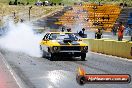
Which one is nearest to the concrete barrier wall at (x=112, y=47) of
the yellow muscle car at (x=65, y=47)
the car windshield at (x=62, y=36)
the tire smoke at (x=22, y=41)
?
the yellow muscle car at (x=65, y=47)

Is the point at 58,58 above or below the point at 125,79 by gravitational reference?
below

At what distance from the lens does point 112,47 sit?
24281 mm

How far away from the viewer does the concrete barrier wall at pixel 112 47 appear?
70.4 ft

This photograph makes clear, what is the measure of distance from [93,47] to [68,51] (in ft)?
31.8

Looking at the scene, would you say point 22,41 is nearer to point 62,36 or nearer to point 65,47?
point 62,36

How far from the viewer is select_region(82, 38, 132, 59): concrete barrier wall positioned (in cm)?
2146

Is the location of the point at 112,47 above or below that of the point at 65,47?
below

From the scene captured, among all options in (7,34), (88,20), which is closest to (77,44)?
(7,34)

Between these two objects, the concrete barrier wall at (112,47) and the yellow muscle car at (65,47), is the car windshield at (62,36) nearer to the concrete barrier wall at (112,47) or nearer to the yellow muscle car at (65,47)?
the yellow muscle car at (65,47)

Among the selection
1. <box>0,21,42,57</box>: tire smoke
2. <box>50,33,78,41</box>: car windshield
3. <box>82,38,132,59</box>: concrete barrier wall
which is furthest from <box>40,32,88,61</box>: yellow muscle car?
<box>0,21,42,57</box>: tire smoke

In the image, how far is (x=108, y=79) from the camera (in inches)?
163

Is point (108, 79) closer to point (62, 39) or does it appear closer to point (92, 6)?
point (62, 39)

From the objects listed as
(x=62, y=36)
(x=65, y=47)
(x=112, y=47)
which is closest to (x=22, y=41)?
(x=112, y=47)

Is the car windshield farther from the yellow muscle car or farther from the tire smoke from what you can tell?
the tire smoke
